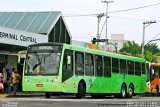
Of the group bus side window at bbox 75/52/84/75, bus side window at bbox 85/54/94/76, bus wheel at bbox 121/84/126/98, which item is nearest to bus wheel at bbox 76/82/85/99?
bus side window at bbox 75/52/84/75

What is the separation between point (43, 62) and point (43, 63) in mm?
55

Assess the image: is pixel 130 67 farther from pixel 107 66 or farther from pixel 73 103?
pixel 73 103

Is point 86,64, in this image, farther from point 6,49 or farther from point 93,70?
point 6,49

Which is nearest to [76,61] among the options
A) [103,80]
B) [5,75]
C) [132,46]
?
[103,80]

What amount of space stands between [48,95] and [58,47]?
3.50 metres

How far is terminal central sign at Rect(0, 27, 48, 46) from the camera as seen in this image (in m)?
32.4

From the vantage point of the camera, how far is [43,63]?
25.4 metres

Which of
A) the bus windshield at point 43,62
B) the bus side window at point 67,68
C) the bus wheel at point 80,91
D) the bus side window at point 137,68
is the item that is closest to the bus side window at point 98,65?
the bus wheel at point 80,91

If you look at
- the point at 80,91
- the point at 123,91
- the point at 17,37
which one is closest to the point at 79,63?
the point at 80,91

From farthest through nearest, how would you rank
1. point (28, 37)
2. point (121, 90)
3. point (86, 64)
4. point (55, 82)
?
point (28, 37), point (121, 90), point (86, 64), point (55, 82)

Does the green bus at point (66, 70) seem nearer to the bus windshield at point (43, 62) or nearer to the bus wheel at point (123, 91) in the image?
the bus windshield at point (43, 62)

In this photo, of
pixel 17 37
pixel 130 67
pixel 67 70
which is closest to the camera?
pixel 67 70

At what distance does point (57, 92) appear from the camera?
25641 millimetres

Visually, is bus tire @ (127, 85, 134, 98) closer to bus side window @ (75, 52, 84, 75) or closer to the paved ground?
bus side window @ (75, 52, 84, 75)
